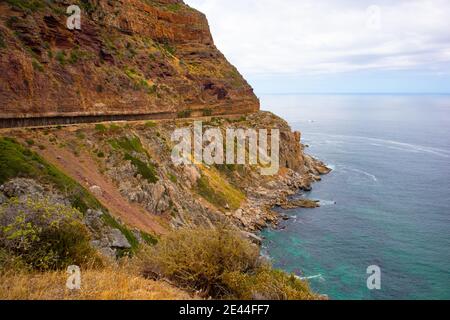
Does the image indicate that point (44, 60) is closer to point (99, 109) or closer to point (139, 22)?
point (99, 109)

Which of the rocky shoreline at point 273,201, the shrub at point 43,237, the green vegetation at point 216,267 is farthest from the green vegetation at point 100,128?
the green vegetation at point 216,267

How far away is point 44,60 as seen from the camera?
44.0 metres

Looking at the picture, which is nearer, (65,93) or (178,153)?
(65,93)

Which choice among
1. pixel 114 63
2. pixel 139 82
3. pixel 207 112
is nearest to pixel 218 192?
pixel 139 82

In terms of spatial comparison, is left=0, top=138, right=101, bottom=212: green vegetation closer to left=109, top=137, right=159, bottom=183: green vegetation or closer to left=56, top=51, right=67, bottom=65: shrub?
left=109, top=137, right=159, bottom=183: green vegetation

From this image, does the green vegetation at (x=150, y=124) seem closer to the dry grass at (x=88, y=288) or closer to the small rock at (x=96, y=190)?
the small rock at (x=96, y=190)

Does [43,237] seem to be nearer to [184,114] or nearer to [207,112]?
[184,114]

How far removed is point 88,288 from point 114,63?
51.8 metres

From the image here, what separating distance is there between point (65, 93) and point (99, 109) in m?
5.69

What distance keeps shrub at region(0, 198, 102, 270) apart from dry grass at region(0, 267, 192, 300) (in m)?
0.87

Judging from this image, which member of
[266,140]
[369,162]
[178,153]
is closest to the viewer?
[178,153]

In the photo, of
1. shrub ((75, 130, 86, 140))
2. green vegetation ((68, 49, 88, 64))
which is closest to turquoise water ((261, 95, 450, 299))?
shrub ((75, 130, 86, 140))

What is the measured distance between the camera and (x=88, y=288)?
439 inches
